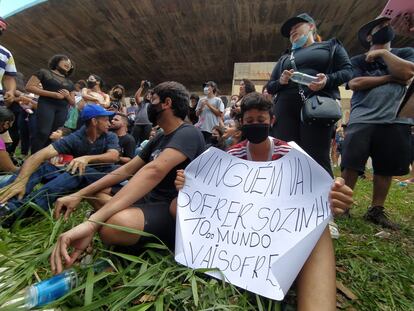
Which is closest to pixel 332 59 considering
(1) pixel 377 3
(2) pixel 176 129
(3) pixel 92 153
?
(2) pixel 176 129

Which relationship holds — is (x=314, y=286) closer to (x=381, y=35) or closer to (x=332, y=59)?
(x=332, y=59)

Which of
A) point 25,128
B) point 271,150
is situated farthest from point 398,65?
point 25,128

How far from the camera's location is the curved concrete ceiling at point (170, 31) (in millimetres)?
9750

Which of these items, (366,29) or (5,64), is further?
(5,64)

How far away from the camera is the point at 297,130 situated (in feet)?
7.48

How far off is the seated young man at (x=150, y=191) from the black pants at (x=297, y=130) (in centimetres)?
87

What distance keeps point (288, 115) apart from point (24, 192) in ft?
5.99

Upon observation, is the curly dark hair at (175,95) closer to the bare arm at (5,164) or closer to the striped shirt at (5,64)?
the bare arm at (5,164)

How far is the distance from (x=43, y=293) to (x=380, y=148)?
88.2 inches

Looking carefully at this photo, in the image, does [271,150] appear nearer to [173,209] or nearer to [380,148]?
[173,209]

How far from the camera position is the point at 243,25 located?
416 inches

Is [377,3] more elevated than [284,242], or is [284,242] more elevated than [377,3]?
[377,3]

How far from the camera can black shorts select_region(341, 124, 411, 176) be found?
86.2 inches

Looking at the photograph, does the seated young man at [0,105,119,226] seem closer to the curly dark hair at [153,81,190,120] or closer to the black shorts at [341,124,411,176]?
the curly dark hair at [153,81,190,120]
